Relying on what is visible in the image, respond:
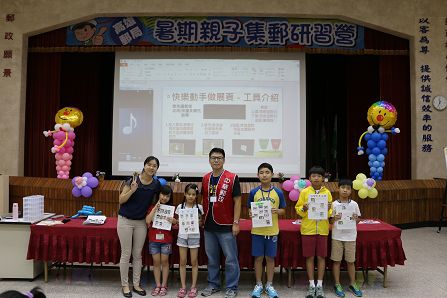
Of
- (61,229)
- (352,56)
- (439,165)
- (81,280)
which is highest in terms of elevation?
(352,56)

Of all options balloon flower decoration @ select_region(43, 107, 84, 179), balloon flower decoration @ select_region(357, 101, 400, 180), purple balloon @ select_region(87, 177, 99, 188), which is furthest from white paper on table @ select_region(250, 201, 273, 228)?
balloon flower decoration @ select_region(43, 107, 84, 179)

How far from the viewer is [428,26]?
6.98m

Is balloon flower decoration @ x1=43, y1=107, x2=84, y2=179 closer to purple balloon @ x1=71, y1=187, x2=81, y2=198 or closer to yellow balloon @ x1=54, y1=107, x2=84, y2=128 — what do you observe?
yellow balloon @ x1=54, y1=107, x2=84, y2=128

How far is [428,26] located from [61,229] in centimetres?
674

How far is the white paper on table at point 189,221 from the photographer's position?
3307 mm

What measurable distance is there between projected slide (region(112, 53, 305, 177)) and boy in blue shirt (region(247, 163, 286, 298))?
3430 mm

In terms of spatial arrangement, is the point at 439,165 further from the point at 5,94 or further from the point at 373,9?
the point at 5,94

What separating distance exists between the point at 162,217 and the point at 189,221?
0.76 feet

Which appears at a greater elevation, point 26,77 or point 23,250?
point 26,77

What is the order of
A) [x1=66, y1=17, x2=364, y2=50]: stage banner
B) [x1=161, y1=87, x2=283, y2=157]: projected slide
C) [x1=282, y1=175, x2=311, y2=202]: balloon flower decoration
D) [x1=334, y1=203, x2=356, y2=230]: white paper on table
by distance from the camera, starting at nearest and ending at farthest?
[x1=334, y1=203, x2=356, y2=230]: white paper on table
[x1=282, y1=175, x2=311, y2=202]: balloon flower decoration
[x1=161, y1=87, x2=283, y2=157]: projected slide
[x1=66, y1=17, x2=364, y2=50]: stage banner

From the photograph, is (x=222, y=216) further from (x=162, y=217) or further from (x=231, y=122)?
(x=231, y=122)

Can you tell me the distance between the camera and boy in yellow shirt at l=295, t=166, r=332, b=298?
3291 mm

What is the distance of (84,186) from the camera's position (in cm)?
582

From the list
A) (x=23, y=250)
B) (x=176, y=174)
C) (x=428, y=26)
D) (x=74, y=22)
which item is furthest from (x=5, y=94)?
(x=428, y=26)
